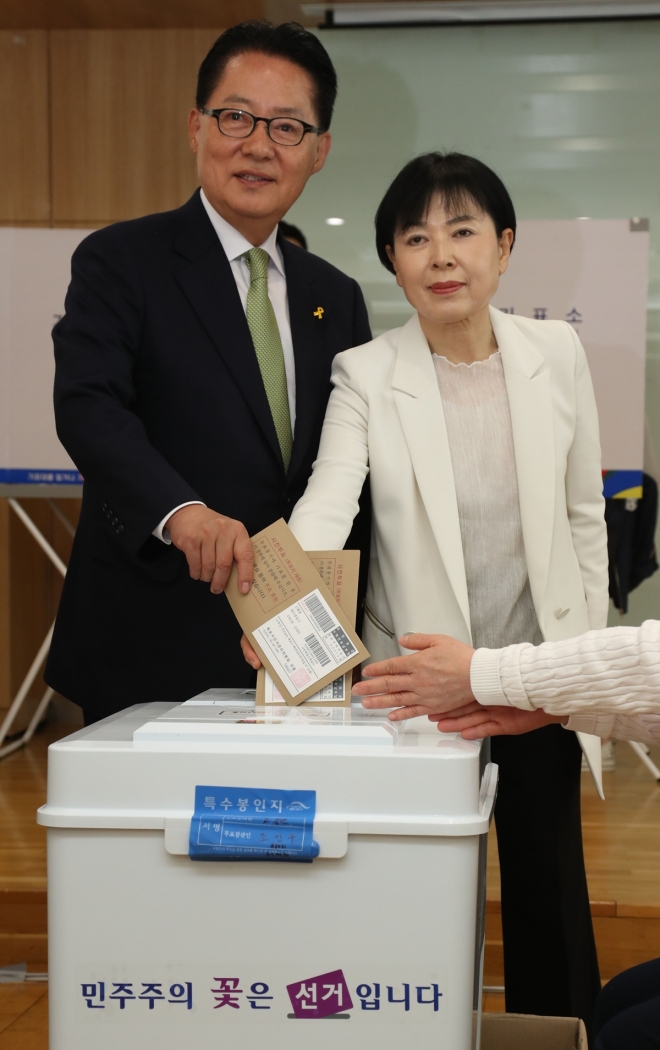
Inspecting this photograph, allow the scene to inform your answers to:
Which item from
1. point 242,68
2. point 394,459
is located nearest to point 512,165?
point 242,68

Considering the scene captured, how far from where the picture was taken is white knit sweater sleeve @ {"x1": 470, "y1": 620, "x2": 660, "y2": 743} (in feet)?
3.84

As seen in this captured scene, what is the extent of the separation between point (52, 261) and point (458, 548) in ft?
9.57

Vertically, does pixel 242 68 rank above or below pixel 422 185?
above

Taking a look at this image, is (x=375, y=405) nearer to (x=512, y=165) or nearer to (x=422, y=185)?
(x=422, y=185)

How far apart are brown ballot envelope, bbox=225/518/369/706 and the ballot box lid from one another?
23 centimetres

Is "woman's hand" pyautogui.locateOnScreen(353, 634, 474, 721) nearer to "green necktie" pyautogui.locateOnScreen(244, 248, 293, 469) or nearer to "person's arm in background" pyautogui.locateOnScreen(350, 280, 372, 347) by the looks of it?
"green necktie" pyautogui.locateOnScreen(244, 248, 293, 469)

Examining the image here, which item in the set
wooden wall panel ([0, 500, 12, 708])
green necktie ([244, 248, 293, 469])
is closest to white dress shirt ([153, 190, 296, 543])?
green necktie ([244, 248, 293, 469])

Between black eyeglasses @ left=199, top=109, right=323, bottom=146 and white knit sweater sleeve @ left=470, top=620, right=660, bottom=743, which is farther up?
black eyeglasses @ left=199, top=109, right=323, bottom=146

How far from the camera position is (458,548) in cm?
158

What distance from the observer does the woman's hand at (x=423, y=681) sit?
4.06 feet

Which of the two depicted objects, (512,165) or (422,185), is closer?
(422,185)

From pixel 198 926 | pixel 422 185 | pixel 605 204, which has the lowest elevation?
pixel 198 926

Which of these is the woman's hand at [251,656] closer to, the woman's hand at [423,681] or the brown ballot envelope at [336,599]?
the brown ballot envelope at [336,599]

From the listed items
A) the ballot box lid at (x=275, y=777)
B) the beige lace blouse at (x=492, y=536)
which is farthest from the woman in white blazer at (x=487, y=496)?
the ballot box lid at (x=275, y=777)
